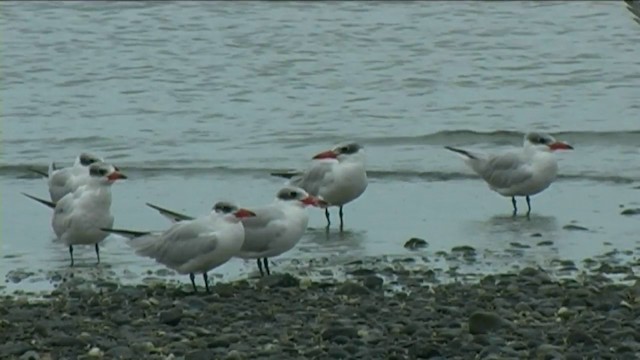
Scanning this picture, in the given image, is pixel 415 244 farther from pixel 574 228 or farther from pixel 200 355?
pixel 200 355

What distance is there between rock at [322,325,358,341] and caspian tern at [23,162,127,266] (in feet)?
9.32

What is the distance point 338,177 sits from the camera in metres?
12.1

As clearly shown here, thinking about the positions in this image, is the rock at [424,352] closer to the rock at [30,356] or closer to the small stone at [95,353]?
the small stone at [95,353]

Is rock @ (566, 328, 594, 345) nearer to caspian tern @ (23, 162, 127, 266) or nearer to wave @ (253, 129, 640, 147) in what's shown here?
caspian tern @ (23, 162, 127, 266)

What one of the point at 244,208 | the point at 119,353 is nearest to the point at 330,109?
the point at 244,208

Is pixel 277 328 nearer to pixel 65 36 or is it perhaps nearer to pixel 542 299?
pixel 542 299

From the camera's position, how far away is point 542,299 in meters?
9.09

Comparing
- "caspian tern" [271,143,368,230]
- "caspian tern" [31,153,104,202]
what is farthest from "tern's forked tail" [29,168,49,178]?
"caspian tern" [271,143,368,230]

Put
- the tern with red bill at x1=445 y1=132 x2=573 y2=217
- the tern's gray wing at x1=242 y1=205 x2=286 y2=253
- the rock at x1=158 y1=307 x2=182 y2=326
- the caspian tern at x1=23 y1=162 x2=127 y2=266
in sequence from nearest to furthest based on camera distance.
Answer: the rock at x1=158 y1=307 x2=182 y2=326, the tern's gray wing at x1=242 y1=205 x2=286 y2=253, the caspian tern at x1=23 y1=162 x2=127 y2=266, the tern with red bill at x1=445 y1=132 x2=573 y2=217

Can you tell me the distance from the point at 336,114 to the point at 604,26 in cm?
558

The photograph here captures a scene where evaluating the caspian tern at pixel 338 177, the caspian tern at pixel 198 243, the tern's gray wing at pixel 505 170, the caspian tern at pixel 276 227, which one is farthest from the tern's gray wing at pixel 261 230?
the tern's gray wing at pixel 505 170

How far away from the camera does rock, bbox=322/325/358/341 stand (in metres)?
8.33

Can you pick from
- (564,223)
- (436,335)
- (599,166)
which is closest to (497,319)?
(436,335)

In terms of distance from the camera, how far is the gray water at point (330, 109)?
1195cm
